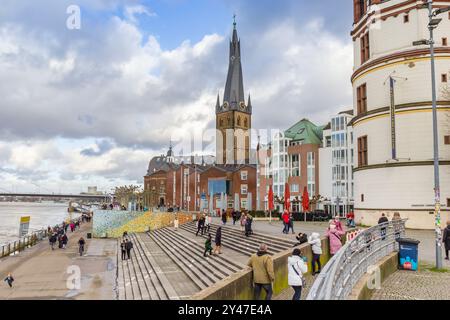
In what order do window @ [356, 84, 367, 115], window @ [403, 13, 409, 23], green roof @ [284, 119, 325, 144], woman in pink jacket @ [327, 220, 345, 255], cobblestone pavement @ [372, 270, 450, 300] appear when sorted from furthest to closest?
green roof @ [284, 119, 325, 144], window @ [356, 84, 367, 115], window @ [403, 13, 409, 23], woman in pink jacket @ [327, 220, 345, 255], cobblestone pavement @ [372, 270, 450, 300]

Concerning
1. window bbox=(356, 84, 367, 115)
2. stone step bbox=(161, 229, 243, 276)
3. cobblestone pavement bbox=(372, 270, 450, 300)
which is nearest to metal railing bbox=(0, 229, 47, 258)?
stone step bbox=(161, 229, 243, 276)

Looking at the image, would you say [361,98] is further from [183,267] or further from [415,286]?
[415,286]

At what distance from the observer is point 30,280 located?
30.4 metres

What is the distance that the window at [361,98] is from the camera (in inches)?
1410

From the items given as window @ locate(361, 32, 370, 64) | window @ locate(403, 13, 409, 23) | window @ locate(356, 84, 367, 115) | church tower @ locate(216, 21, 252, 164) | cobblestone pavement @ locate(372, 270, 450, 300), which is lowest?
cobblestone pavement @ locate(372, 270, 450, 300)

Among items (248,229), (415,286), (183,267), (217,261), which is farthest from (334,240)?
(248,229)

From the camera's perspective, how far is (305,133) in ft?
243

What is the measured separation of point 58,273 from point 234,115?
375 ft

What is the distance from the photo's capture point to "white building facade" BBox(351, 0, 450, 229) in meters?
31.4

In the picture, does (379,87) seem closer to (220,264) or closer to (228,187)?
(220,264)

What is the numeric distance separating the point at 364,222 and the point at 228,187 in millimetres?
56191

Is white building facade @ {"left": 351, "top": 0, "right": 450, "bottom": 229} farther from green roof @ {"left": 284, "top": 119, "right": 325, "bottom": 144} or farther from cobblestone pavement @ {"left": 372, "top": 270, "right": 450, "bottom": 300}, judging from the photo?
green roof @ {"left": 284, "top": 119, "right": 325, "bottom": 144}

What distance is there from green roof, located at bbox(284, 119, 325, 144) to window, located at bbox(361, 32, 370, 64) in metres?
36.3
